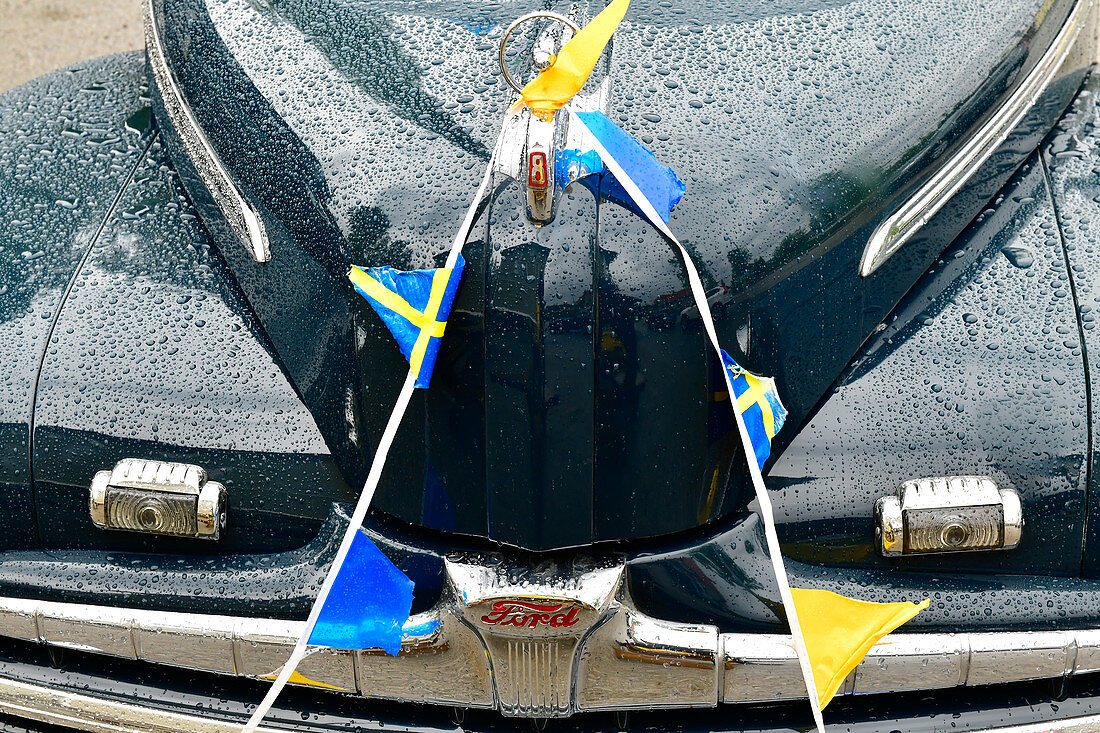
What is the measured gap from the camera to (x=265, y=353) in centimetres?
206

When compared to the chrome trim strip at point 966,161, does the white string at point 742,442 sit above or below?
below

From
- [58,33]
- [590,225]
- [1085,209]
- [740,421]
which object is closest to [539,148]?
[590,225]

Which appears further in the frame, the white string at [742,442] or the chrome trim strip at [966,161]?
the chrome trim strip at [966,161]

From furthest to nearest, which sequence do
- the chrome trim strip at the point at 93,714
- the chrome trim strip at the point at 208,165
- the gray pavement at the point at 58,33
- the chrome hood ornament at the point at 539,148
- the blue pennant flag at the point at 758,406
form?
the gray pavement at the point at 58,33 < the chrome trim strip at the point at 208,165 < the chrome trim strip at the point at 93,714 < the blue pennant flag at the point at 758,406 < the chrome hood ornament at the point at 539,148

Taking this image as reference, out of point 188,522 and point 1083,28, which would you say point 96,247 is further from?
point 1083,28

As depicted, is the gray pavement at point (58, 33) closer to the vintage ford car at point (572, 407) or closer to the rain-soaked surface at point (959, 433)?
the vintage ford car at point (572, 407)

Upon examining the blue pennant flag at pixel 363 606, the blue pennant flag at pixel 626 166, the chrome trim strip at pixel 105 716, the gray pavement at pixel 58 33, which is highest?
the gray pavement at pixel 58 33

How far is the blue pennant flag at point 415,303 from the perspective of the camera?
179cm

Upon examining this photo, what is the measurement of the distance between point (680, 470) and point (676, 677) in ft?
1.00

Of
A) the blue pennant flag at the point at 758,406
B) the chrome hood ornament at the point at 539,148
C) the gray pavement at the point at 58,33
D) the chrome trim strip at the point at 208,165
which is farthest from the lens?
the gray pavement at the point at 58,33

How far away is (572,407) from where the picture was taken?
179 cm

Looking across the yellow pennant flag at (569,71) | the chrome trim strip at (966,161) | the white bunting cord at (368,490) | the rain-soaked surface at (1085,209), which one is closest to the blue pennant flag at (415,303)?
the white bunting cord at (368,490)

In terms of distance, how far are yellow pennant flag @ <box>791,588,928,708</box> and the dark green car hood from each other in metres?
0.19

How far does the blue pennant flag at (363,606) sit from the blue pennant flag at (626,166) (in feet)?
1.98
